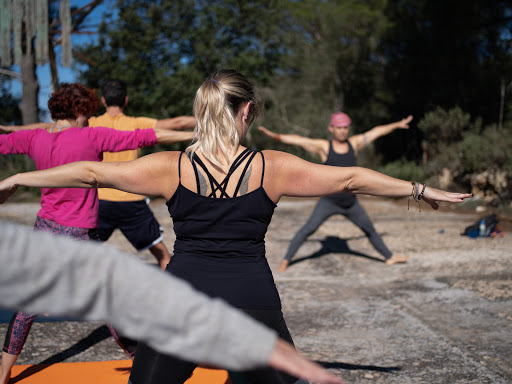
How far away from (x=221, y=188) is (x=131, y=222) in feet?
8.02

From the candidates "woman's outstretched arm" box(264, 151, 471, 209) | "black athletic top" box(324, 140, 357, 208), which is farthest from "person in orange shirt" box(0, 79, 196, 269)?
"black athletic top" box(324, 140, 357, 208)

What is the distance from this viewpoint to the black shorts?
4316mm

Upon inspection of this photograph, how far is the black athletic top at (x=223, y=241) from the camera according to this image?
208cm

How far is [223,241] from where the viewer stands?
2.12m

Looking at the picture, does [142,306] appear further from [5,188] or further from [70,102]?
[70,102]

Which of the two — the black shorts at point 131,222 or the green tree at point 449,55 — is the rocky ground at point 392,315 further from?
the green tree at point 449,55

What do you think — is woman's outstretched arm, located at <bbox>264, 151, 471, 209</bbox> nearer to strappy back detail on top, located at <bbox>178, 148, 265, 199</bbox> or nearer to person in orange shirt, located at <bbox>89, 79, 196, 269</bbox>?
strappy back detail on top, located at <bbox>178, 148, 265, 199</bbox>

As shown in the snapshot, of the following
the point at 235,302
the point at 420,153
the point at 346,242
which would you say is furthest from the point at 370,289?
the point at 420,153

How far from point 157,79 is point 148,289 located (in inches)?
720

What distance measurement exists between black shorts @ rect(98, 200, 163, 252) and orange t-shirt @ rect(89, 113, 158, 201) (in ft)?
0.15

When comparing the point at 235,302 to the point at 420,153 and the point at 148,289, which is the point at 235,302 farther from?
the point at 420,153

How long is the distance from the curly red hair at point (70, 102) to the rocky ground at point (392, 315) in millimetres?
1783

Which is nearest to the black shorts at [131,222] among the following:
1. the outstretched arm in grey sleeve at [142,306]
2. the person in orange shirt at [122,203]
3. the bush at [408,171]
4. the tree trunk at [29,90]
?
the person in orange shirt at [122,203]

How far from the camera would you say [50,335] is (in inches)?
170
